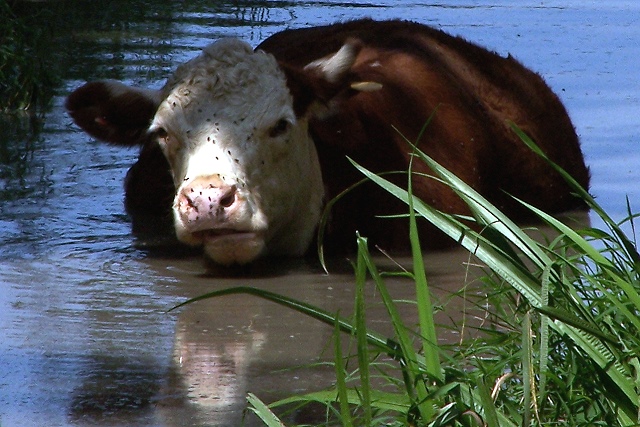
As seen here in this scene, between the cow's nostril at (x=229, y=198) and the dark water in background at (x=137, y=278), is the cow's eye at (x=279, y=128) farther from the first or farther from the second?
the dark water in background at (x=137, y=278)

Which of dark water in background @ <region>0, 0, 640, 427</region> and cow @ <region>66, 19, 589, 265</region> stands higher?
cow @ <region>66, 19, 589, 265</region>

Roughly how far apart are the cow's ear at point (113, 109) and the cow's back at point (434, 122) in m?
0.92

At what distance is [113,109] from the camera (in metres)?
7.40

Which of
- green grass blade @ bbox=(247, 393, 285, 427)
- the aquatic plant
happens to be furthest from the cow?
green grass blade @ bbox=(247, 393, 285, 427)

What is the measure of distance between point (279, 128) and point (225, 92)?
34 cm

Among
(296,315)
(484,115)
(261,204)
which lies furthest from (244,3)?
(296,315)

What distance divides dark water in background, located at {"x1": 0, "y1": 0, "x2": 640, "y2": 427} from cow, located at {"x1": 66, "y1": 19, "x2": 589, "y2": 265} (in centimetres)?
30

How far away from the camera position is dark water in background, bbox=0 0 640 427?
4848mm

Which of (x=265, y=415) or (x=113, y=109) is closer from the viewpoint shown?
(x=265, y=415)

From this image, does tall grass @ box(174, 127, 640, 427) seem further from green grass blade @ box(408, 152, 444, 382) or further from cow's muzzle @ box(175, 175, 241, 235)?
cow's muzzle @ box(175, 175, 241, 235)

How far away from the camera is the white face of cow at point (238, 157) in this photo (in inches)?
254

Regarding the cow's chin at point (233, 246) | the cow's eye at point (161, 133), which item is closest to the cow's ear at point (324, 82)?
the cow's eye at point (161, 133)

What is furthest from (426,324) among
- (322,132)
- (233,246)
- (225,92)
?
(322,132)

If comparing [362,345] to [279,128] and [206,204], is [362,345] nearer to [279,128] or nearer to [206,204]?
[206,204]
